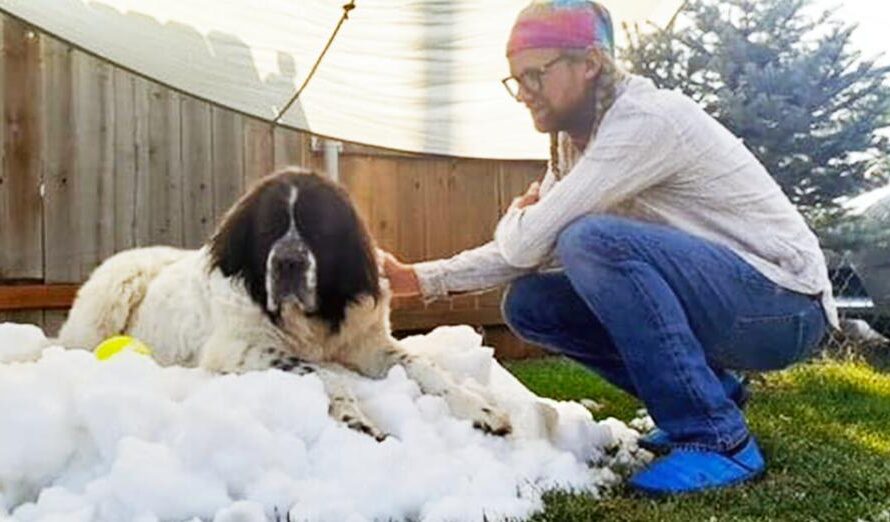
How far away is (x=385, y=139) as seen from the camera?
409 centimetres

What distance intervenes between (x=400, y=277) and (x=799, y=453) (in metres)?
1.08

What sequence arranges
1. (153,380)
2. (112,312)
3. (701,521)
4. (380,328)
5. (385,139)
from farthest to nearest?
(385,139)
(112,312)
(380,328)
(153,380)
(701,521)

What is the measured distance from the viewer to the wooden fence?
427 cm

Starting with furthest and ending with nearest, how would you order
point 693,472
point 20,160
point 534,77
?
point 20,160 < point 534,77 < point 693,472

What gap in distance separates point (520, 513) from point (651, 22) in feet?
9.07

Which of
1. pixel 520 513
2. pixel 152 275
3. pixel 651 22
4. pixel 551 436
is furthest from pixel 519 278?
pixel 651 22

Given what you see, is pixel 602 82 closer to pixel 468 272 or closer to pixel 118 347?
pixel 468 272

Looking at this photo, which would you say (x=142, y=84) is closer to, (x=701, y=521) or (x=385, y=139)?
(x=385, y=139)

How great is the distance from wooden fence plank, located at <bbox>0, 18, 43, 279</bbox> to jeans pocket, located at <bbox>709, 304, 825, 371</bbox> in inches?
118

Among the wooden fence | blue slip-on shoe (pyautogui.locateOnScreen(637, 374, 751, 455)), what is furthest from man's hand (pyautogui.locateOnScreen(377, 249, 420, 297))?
the wooden fence

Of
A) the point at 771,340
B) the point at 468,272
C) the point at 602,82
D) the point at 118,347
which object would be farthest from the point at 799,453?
the point at 118,347

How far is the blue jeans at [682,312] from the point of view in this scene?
221 centimetres

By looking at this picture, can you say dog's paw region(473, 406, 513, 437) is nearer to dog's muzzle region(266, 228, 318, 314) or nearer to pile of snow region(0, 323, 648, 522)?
pile of snow region(0, 323, 648, 522)

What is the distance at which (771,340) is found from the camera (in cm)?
235
